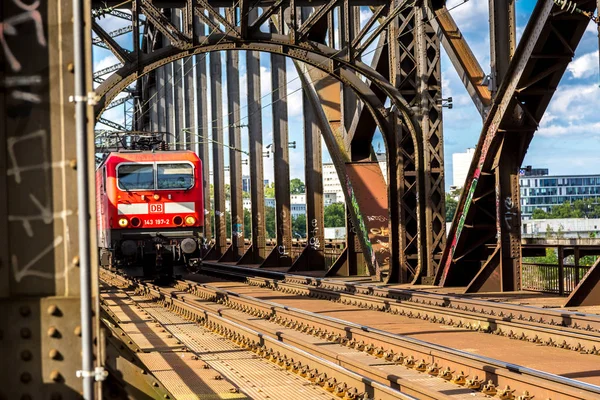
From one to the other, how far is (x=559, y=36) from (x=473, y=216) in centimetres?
431

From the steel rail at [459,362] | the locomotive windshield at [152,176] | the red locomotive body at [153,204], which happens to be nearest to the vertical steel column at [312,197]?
the red locomotive body at [153,204]

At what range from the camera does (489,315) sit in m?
13.1

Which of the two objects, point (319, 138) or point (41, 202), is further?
point (319, 138)

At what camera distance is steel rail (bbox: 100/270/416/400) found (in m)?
8.09

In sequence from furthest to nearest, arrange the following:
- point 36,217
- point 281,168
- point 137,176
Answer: point 281,168 < point 137,176 < point 36,217

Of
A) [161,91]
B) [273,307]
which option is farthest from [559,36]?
[161,91]

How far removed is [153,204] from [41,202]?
19.1 meters

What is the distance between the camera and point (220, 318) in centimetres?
1409

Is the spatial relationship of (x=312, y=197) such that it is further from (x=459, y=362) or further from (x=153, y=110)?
(x=153, y=110)

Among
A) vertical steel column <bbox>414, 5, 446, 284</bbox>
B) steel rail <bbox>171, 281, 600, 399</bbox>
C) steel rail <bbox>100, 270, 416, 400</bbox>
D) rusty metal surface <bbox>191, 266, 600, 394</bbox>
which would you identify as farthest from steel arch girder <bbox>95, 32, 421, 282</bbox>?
steel rail <bbox>171, 281, 600, 399</bbox>

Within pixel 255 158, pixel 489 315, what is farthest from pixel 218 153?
pixel 489 315

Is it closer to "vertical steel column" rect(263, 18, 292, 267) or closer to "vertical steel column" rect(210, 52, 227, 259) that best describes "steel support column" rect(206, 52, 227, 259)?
"vertical steel column" rect(210, 52, 227, 259)

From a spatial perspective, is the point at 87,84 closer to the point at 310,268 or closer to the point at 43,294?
the point at 43,294

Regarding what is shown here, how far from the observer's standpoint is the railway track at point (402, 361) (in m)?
7.64
